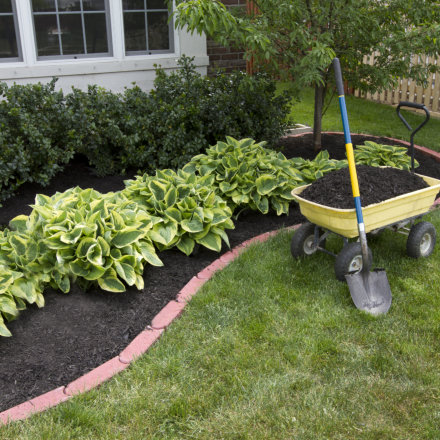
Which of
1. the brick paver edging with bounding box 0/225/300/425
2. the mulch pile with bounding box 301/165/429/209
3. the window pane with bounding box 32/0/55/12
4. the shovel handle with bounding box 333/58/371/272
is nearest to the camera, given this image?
the brick paver edging with bounding box 0/225/300/425

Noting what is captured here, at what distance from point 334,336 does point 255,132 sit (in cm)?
331

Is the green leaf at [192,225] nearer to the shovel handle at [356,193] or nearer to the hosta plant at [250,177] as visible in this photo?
the hosta plant at [250,177]

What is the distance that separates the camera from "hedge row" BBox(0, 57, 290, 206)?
4.82m

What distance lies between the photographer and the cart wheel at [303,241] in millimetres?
3893

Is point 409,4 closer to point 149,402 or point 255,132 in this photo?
point 255,132

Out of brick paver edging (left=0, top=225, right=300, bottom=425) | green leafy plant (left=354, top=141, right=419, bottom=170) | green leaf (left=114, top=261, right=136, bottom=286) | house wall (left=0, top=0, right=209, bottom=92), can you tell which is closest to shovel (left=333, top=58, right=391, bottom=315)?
brick paver edging (left=0, top=225, right=300, bottom=425)

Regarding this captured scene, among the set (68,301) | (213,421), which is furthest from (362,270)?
(68,301)

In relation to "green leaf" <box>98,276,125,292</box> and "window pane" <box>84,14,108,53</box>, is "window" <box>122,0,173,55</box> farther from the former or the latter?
"green leaf" <box>98,276,125,292</box>

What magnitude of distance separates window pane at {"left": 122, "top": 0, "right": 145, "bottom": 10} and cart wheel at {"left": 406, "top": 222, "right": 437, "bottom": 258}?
418 cm

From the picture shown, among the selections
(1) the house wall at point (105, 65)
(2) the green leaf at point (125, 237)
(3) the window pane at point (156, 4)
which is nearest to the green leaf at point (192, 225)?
(2) the green leaf at point (125, 237)

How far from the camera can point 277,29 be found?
5395 mm

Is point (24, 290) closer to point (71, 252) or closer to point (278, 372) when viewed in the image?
point (71, 252)

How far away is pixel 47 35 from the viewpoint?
5.85 meters

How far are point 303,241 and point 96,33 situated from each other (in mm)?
3815
